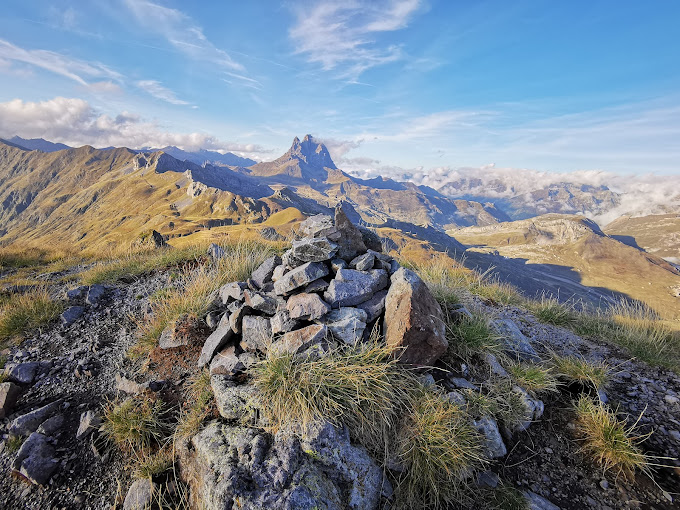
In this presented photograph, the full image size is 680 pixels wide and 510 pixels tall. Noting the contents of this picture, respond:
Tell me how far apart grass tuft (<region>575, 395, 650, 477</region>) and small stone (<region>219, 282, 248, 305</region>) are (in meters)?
7.42

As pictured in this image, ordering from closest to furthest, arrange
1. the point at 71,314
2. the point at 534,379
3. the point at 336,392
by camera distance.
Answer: the point at 336,392 → the point at 534,379 → the point at 71,314

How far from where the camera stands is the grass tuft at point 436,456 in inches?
175

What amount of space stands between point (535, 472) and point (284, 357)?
15.4 ft

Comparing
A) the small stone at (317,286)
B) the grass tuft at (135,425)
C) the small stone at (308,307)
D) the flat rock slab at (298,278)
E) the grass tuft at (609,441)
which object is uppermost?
the flat rock slab at (298,278)

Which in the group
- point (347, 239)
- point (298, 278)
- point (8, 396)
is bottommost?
point (8, 396)

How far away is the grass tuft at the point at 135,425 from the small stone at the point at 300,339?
2.30 meters

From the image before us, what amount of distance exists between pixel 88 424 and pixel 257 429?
3.16m

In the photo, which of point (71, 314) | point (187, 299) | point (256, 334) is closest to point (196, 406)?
point (256, 334)

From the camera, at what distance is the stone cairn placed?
223 inches

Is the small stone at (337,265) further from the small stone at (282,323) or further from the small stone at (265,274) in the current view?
the small stone at (265,274)

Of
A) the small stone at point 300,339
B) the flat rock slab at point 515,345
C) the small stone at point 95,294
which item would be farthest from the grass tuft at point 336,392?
the small stone at point 95,294

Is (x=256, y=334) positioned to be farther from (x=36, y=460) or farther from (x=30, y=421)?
(x=30, y=421)

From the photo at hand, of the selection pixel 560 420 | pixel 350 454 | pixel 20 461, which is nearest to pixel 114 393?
pixel 20 461

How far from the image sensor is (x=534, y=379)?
612 centimetres
